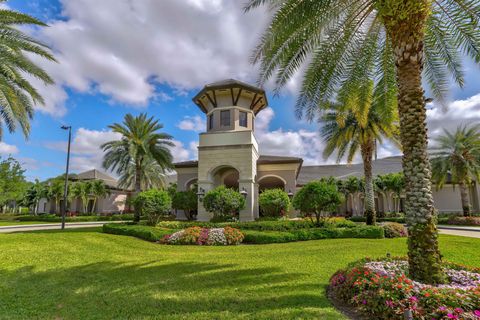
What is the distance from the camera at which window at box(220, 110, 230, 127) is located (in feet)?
81.9

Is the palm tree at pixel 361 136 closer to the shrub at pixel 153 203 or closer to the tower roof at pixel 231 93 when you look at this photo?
the tower roof at pixel 231 93

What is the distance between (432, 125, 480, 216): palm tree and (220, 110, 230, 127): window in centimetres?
2340

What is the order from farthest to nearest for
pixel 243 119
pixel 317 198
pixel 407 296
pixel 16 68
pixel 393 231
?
pixel 243 119 < pixel 317 198 < pixel 393 231 < pixel 16 68 < pixel 407 296

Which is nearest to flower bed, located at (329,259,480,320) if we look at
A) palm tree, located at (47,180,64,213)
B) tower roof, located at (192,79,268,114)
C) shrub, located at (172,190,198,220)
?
shrub, located at (172,190,198,220)

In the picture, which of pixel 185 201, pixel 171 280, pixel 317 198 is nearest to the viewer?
pixel 171 280

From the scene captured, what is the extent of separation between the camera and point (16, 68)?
1292 cm

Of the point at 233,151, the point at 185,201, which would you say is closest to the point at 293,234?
the point at 233,151

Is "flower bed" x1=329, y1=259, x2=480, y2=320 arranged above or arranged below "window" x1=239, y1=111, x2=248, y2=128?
below

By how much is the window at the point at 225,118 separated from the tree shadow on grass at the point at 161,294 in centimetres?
1717

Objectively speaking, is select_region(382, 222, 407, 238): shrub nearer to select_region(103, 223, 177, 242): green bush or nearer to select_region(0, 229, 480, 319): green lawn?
select_region(0, 229, 480, 319): green lawn

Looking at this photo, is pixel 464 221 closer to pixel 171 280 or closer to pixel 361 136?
pixel 361 136

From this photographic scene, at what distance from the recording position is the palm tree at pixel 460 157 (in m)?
28.0

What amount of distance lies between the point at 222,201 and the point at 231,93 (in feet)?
34.0

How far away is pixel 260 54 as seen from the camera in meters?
8.65
